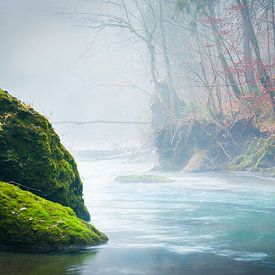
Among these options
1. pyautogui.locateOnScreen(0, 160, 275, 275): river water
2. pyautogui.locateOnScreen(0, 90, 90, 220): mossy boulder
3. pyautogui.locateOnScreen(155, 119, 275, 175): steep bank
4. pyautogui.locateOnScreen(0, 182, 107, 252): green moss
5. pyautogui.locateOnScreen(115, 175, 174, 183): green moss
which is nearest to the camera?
pyautogui.locateOnScreen(0, 160, 275, 275): river water

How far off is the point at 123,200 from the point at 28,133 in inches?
338

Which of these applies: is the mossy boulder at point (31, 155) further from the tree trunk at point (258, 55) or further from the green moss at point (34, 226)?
the tree trunk at point (258, 55)

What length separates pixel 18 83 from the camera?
109 metres

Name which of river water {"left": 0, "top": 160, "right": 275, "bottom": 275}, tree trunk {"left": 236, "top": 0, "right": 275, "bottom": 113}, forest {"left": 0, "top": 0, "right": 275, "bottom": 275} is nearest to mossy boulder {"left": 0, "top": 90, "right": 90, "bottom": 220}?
forest {"left": 0, "top": 0, "right": 275, "bottom": 275}

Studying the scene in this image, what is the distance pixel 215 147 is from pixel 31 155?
1914 centimetres

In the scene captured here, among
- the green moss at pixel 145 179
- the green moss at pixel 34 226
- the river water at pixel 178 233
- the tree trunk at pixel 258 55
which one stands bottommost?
the river water at pixel 178 233

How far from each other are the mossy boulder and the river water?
1498 millimetres

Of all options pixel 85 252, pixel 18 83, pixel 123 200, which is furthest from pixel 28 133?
pixel 18 83

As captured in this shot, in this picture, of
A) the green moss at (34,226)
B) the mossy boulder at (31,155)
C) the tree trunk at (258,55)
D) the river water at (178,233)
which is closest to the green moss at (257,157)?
the river water at (178,233)

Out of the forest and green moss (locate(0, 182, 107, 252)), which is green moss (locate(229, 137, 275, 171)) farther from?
green moss (locate(0, 182, 107, 252))

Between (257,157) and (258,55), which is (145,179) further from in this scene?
(258,55)

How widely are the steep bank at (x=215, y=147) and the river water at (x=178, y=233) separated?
248 cm

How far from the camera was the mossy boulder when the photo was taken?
9414 mm

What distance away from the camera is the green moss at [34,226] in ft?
25.3
